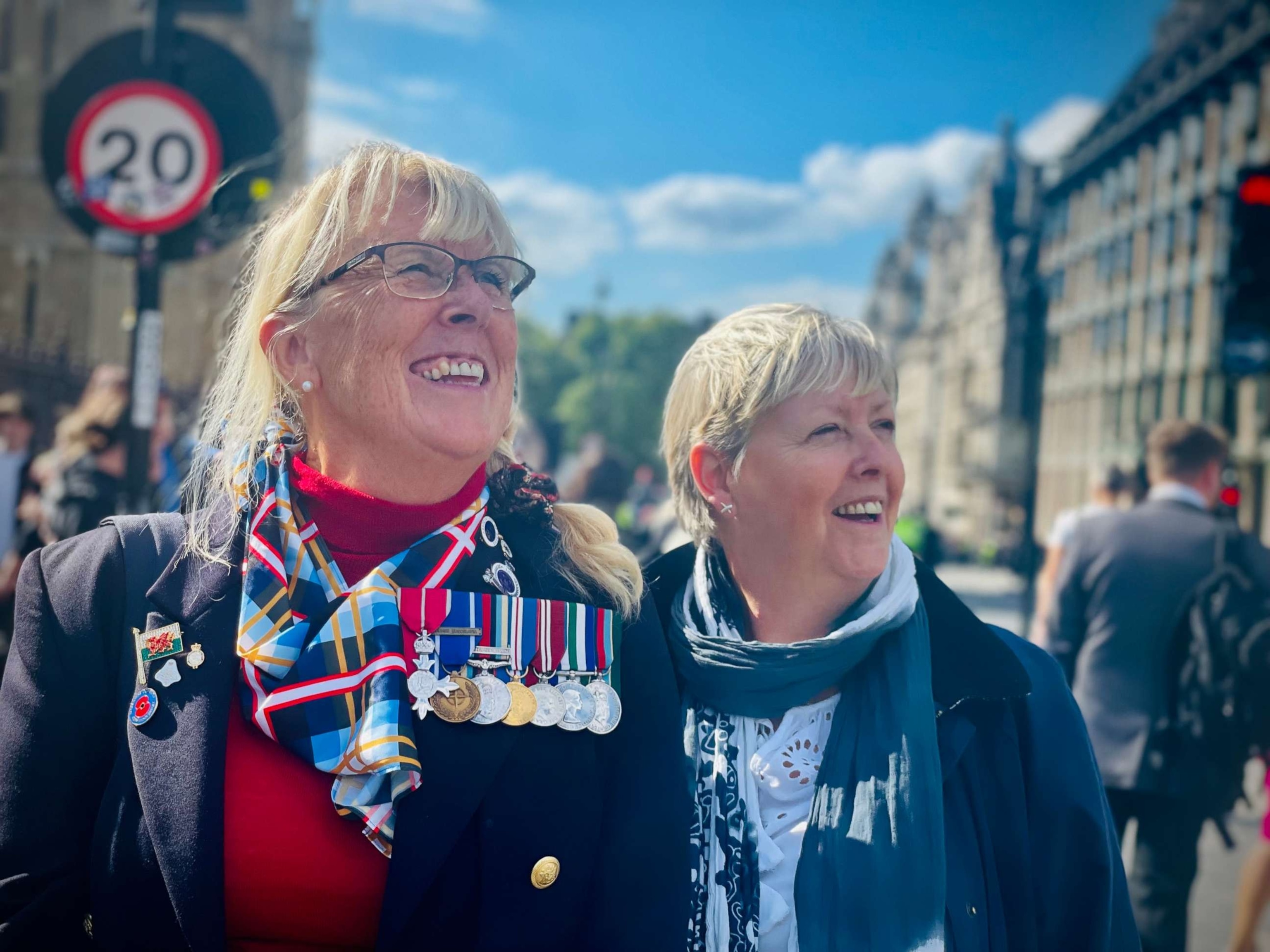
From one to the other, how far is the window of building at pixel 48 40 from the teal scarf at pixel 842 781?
3143 centimetres

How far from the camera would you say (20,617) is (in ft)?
6.82

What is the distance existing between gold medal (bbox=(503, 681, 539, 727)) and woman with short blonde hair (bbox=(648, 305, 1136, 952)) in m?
0.45

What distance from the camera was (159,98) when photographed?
4348 mm

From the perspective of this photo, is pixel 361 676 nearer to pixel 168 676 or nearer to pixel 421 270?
pixel 168 676

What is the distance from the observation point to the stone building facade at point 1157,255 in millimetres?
33312

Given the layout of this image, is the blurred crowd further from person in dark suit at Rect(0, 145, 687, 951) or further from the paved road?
the paved road

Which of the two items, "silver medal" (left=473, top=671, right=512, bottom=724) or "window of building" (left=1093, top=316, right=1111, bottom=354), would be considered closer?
"silver medal" (left=473, top=671, right=512, bottom=724)

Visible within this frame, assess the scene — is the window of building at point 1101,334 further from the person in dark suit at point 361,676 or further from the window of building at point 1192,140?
the person in dark suit at point 361,676

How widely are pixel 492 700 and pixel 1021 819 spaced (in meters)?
1.10

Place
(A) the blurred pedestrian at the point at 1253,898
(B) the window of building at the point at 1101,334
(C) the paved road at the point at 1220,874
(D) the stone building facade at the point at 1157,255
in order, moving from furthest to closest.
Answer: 1. (B) the window of building at the point at 1101,334
2. (D) the stone building facade at the point at 1157,255
3. (C) the paved road at the point at 1220,874
4. (A) the blurred pedestrian at the point at 1253,898

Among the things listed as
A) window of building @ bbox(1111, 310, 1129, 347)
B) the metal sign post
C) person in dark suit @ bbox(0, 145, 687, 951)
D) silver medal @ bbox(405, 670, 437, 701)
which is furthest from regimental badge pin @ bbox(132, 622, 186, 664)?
window of building @ bbox(1111, 310, 1129, 347)

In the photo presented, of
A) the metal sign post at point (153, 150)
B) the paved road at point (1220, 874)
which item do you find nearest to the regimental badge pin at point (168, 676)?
the paved road at point (1220, 874)

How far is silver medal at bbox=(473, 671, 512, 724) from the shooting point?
204 centimetres

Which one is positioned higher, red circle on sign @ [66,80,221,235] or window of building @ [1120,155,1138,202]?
window of building @ [1120,155,1138,202]
